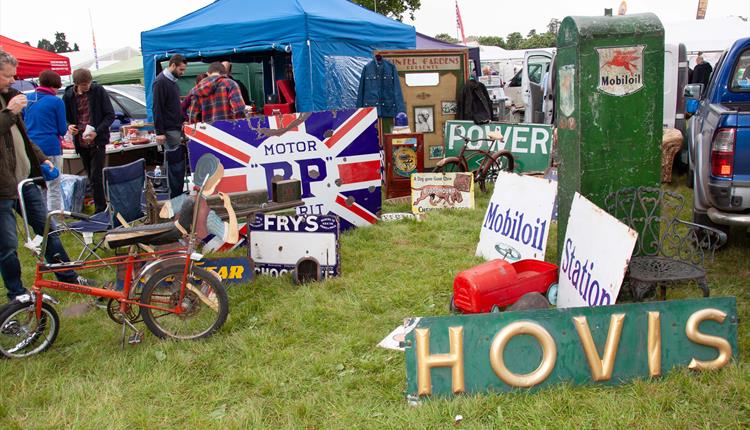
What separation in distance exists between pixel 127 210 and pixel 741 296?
5.23 metres

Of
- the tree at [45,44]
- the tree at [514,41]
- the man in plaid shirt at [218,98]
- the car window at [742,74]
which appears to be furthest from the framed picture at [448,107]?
the tree at [45,44]

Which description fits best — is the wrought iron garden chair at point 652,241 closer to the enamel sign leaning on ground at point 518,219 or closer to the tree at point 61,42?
the enamel sign leaning on ground at point 518,219

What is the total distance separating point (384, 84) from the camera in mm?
10203

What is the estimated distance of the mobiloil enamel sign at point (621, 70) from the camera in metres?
4.24

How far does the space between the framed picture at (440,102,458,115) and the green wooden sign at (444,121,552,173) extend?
111cm

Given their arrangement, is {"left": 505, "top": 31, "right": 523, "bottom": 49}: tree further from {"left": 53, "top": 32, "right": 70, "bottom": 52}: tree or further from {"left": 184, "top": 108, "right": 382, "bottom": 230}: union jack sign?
{"left": 184, "top": 108, "right": 382, "bottom": 230}: union jack sign

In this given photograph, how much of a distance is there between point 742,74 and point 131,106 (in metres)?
10.8

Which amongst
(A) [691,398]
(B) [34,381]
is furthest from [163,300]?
(A) [691,398]

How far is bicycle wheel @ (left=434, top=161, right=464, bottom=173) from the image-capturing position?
351 inches

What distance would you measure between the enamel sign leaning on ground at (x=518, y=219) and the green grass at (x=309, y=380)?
39cm

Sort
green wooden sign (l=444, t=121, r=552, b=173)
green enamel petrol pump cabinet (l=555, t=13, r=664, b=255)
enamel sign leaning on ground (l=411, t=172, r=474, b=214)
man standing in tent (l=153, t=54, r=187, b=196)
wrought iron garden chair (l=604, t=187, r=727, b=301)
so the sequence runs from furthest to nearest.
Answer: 1. green wooden sign (l=444, t=121, r=552, b=173)
2. man standing in tent (l=153, t=54, r=187, b=196)
3. enamel sign leaning on ground (l=411, t=172, r=474, b=214)
4. green enamel petrol pump cabinet (l=555, t=13, r=664, b=255)
5. wrought iron garden chair (l=604, t=187, r=727, b=301)

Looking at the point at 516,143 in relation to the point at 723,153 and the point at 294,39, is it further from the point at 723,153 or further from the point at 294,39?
the point at 723,153

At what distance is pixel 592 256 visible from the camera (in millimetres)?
3879

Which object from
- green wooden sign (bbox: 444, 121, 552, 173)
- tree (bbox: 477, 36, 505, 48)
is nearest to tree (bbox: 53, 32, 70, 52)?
tree (bbox: 477, 36, 505, 48)
